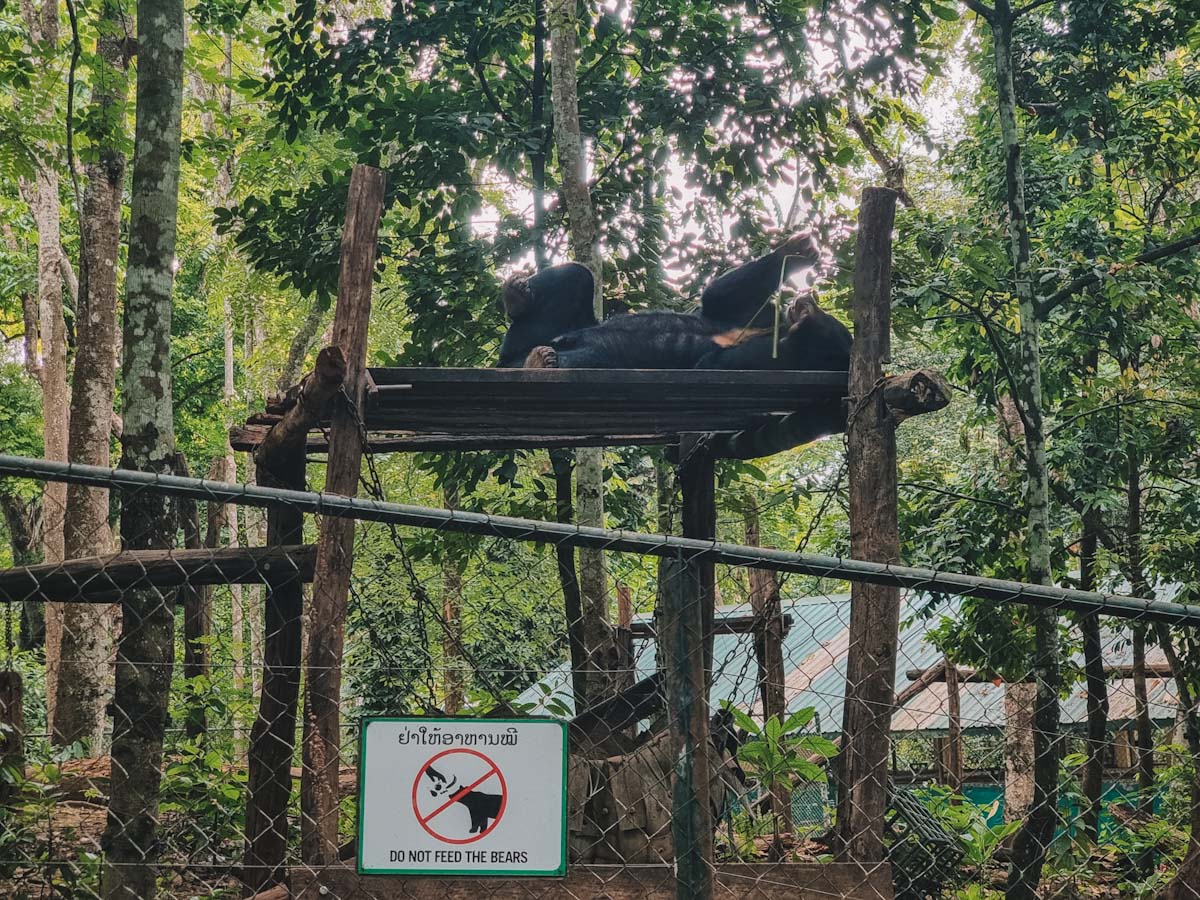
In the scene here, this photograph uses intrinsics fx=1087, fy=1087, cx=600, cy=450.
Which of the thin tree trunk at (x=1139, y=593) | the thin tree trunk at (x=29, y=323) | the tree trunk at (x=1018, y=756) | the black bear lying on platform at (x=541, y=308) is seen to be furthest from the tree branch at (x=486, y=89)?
the thin tree trunk at (x=29, y=323)

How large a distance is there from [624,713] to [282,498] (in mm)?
3093

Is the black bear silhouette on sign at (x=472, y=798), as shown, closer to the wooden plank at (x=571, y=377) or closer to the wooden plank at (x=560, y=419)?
the wooden plank at (x=571, y=377)

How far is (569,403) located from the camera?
4.54 metres

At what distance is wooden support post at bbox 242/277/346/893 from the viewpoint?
3.86 m

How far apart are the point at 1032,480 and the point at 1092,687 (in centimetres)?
202

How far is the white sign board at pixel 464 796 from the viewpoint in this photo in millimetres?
2010

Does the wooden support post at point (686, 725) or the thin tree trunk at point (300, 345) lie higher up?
the thin tree trunk at point (300, 345)

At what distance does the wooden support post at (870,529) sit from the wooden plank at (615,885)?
0.49 m

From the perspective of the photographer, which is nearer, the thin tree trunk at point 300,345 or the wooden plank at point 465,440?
the wooden plank at point 465,440

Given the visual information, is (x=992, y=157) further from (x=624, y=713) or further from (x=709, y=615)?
(x=624, y=713)

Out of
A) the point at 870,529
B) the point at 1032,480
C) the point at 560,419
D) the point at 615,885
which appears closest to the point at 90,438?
the point at 560,419

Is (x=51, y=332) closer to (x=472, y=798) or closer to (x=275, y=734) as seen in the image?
(x=275, y=734)

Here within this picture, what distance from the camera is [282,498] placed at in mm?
2020

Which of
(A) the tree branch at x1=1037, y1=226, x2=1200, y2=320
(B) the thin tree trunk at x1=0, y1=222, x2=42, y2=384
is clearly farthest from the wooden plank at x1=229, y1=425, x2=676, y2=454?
(B) the thin tree trunk at x1=0, y1=222, x2=42, y2=384
